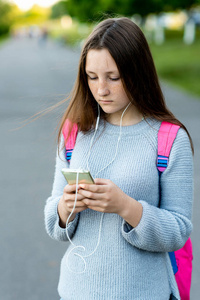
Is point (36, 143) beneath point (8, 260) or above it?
above

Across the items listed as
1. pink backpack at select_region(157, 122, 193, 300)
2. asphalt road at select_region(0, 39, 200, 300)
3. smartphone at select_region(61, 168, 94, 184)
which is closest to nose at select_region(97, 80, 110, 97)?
pink backpack at select_region(157, 122, 193, 300)

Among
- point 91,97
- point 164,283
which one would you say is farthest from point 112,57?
point 164,283

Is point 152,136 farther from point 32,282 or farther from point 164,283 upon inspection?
point 32,282

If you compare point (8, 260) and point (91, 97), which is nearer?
point (91, 97)

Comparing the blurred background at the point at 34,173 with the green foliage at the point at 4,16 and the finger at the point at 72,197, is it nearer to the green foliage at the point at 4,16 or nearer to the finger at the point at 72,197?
the finger at the point at 72,197

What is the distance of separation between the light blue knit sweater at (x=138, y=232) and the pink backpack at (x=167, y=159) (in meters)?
0.02

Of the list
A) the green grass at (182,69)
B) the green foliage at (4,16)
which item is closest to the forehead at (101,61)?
the green grass at (182,69)

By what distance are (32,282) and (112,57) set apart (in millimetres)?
2407

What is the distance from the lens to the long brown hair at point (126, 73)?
5.53ft

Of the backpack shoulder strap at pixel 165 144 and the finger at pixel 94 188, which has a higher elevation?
the backpack shoulder strap at pixel 165 144

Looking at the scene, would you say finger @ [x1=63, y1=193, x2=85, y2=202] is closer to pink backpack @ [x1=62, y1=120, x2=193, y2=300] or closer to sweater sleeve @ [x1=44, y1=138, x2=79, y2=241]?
sweater sleeve @ [x1=44, y1=138, x2=79, y2=241]

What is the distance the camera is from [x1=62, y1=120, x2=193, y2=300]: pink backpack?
5.52ft

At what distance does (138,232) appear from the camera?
5.34ft

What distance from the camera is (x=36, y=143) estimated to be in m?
7.77
